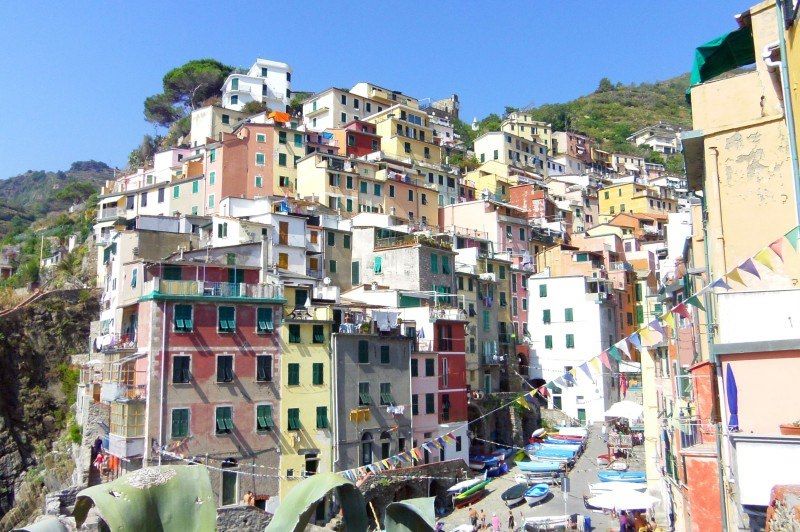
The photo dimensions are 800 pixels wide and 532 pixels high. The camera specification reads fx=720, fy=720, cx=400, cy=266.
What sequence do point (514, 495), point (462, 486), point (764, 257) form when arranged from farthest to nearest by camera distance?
point (462, 486), point (514, 495), point (764, 257)

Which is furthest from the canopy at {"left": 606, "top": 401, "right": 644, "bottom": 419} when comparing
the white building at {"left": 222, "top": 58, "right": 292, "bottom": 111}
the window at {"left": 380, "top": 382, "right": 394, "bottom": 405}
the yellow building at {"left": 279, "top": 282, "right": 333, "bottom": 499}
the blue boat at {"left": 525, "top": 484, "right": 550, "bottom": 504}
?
the white building at {"left": 222, "top": 58, "right": 292, "bottom": 111}

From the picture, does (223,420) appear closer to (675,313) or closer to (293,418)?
(293,418)

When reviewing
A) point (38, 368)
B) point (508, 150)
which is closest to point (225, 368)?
point (38, 368)

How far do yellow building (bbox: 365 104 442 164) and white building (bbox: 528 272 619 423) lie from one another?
2087cm

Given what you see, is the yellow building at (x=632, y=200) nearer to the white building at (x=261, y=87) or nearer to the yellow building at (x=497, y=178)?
the yellow building at (x=497, y=178)

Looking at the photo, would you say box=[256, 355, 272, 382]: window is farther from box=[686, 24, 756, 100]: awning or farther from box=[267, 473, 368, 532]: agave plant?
box=[267, 473, 368, 532]: agave plant

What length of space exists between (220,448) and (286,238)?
17517mm

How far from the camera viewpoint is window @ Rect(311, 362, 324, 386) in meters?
36.5

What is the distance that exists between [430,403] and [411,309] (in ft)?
18.6

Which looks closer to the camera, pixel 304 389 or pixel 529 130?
pixel 304 389

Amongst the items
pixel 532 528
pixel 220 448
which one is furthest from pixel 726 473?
pixel 220 448

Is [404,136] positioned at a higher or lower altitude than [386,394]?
higher

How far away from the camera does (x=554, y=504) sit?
3662 centimetres

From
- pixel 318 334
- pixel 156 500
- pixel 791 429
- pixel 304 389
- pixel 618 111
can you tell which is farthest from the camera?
pixel 618 111
